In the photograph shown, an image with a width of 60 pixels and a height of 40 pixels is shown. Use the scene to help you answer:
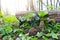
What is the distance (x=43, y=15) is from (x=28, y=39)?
563 millimetres

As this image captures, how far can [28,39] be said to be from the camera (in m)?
2.71

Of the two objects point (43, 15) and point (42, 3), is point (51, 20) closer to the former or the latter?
point (43, 15)

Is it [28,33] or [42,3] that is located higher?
[42,3]

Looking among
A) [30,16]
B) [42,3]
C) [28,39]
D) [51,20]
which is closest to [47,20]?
[51,20]

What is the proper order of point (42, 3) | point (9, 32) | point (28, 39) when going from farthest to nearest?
point (42, 3) < point (9, 32) < point (28, 39)

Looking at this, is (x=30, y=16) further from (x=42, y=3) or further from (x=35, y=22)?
(x=42, y=3)

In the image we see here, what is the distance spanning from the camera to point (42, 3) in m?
4.92

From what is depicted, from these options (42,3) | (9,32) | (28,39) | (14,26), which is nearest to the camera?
(28,39)

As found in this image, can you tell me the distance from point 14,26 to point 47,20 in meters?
0.54

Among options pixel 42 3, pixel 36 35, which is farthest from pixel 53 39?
pixel 42 3

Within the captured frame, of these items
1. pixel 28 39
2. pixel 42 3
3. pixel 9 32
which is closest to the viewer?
pixel 28 39

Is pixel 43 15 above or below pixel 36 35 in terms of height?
above

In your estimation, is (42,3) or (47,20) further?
(42,3)

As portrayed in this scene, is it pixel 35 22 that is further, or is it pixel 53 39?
pixel 35 22
